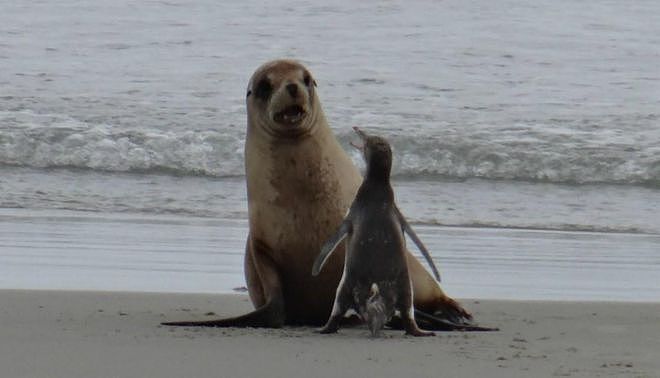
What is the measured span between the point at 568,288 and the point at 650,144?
5615mm

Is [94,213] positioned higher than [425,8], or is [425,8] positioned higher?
[425,8]

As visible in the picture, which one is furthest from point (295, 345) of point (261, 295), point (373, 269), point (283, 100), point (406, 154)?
point (406, 154)

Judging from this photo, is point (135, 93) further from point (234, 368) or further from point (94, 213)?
point (234, 368)

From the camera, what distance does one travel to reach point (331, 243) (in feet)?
17.7

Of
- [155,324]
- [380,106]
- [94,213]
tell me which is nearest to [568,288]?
[155,324]

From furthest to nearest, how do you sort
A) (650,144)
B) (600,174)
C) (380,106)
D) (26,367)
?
(380,106)
(650,144)
(600,174)
(26,367)

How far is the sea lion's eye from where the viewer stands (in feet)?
19.2

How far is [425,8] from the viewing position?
70.4 feet

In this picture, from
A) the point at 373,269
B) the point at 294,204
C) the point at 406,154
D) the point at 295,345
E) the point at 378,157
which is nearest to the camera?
the point at 295,345

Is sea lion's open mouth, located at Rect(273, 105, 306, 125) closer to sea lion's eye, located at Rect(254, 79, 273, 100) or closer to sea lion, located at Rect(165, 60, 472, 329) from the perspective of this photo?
sea lion, located at Rect(165, 60, 472, 329)

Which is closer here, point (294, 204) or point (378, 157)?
point (378, 157)

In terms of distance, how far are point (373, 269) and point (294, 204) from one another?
57 centimetres

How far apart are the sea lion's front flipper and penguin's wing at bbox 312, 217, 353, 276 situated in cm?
25

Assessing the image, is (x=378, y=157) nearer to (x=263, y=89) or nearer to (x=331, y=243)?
(x=331, y=243)
